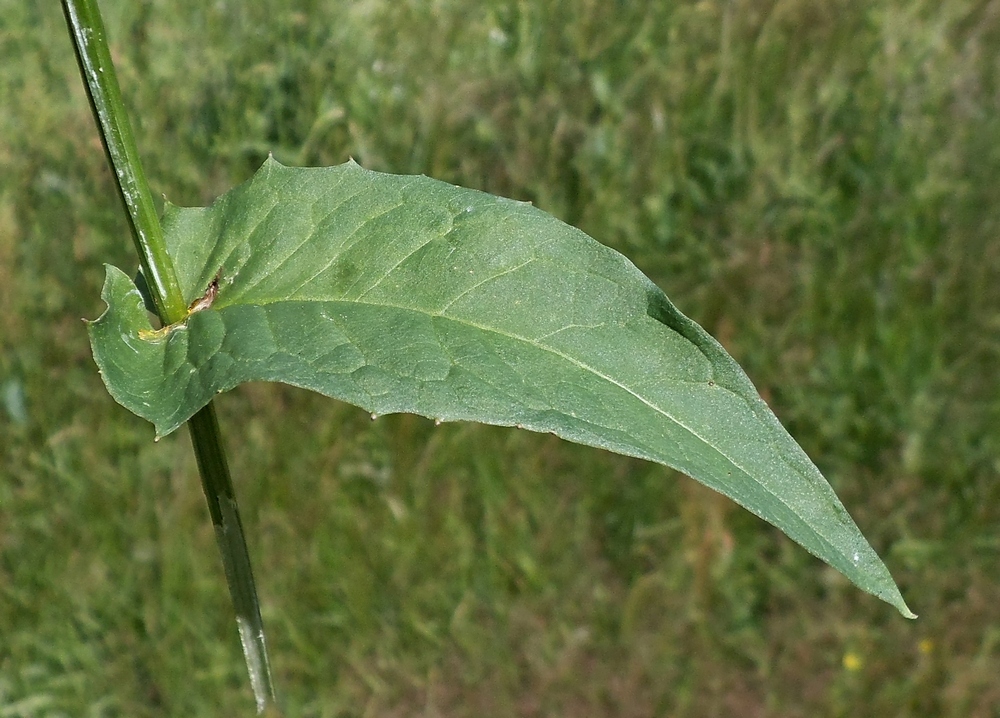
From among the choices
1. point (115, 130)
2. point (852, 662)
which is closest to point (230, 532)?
point (115, 130)

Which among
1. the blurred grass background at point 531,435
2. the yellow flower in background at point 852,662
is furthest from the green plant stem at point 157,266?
the yellow flower in background at point 852,662

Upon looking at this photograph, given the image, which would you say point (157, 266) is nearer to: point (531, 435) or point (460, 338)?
point (460, 338)

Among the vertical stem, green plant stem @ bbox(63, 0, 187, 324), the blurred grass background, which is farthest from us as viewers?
the blurred grass background

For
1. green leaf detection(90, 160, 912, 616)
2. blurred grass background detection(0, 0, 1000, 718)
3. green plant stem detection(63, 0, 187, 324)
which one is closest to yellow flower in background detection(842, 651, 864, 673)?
blurred grass background detection(0, 0, 1000, 718)

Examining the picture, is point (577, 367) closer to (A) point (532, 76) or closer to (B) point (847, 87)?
(A) point (532, 76)

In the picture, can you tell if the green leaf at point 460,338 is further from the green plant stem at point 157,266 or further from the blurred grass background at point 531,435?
the blurred grass background at point 531,435

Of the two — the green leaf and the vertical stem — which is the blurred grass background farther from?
the green leaf
